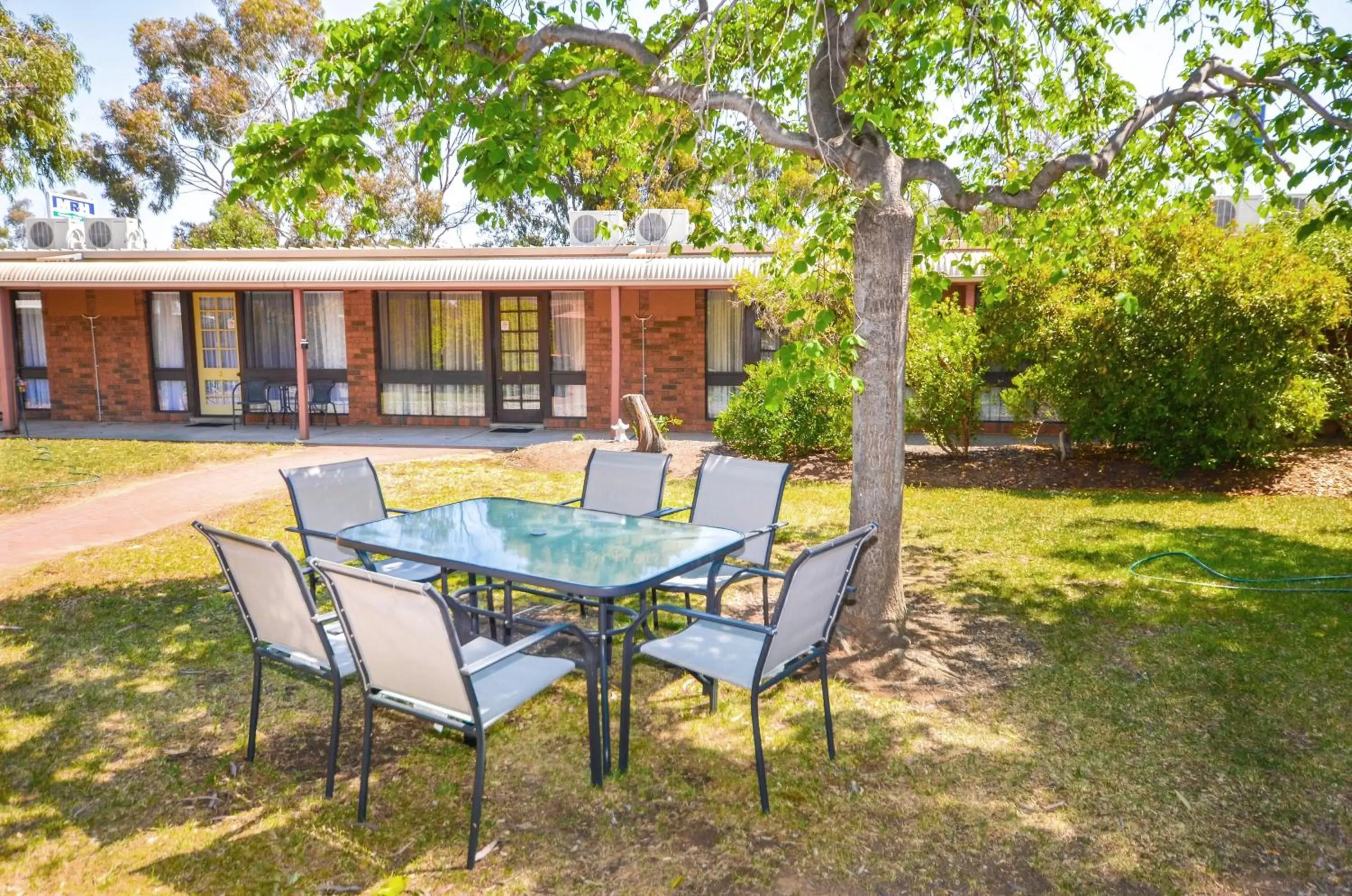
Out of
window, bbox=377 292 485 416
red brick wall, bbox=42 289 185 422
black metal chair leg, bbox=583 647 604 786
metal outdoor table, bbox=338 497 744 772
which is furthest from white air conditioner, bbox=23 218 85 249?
black metal chair leg, bbox=583 647 604 786

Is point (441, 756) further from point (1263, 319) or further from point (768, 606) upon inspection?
point (1263, 319)

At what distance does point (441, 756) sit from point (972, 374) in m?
7.99

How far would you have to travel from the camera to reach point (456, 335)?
1502 cm

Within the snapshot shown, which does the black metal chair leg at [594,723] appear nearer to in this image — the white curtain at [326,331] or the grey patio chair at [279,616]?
the grey patio chair at [279,616]

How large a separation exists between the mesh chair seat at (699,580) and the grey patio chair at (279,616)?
159 cm

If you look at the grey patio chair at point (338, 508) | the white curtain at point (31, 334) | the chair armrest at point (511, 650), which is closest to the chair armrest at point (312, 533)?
the grey patio chair at point (338, 508)

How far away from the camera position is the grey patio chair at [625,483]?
568cm

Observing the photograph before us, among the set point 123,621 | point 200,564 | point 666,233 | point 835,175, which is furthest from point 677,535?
point 666,233

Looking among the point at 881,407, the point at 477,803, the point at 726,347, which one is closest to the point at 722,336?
the point at 726,347

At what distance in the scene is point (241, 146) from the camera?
15.7 ft

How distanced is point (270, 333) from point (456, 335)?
331 cm

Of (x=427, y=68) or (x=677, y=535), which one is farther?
(x=427, y=68)

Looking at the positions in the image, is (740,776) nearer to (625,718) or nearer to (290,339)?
→ (625,718)

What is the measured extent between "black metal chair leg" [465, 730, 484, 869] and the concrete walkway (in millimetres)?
5171
